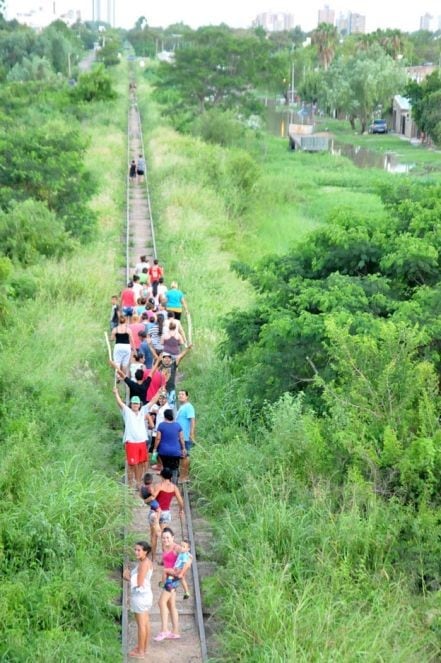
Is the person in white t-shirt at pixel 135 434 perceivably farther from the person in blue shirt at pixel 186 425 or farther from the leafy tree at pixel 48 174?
the leafy tree at pixel 48 174

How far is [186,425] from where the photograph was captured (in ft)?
42.3

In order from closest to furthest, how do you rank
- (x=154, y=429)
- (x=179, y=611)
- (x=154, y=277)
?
(x=179, y=611)
(x=154, y=429)
(x=154, y=277)

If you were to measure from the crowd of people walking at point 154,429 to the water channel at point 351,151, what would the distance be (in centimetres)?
4024

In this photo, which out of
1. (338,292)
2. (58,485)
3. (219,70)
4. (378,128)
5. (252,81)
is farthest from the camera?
(378,128)

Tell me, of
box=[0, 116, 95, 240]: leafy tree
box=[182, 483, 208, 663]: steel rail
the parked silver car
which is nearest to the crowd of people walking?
box=[182, 483, 208, 663]: steel rail

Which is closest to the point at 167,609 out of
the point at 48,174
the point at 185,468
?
the point at 185,468

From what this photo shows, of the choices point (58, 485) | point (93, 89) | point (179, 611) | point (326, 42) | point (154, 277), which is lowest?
point (179, 611)

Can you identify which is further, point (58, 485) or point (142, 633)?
point (58, 485)

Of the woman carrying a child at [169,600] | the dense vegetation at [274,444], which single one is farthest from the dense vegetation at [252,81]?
the woman carrying a child at [169,600]

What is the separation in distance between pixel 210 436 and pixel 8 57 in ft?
328

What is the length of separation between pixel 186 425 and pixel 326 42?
102924 millimetres

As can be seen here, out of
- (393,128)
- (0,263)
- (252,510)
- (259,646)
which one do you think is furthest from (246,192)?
(393,128)

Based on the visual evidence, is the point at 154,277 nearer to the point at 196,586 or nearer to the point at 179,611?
the point at 196,586

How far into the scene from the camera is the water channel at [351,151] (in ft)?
196
